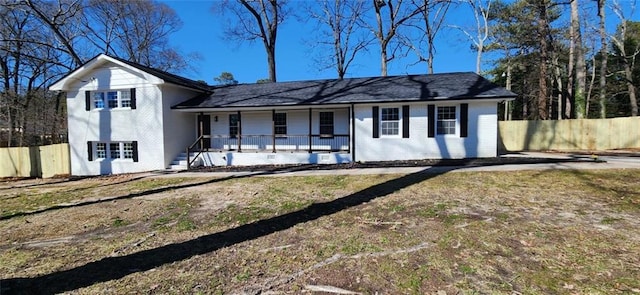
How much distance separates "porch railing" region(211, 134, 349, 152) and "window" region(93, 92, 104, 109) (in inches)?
224

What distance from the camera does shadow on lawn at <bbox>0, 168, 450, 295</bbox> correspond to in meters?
3.62

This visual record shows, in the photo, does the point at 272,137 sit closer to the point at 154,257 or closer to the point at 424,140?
the point at 424,140

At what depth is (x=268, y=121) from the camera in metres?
15.9

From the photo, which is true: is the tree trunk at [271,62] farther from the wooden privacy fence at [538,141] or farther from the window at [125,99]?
the wooden privacy fence at [538,141]

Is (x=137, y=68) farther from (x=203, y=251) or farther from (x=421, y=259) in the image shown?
(x=421, y=259)

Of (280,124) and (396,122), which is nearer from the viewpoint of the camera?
(396,122)

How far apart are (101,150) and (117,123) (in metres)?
1.83

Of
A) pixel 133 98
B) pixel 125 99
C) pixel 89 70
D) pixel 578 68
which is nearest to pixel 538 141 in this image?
pixel 578 68

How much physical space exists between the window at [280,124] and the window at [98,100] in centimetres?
879

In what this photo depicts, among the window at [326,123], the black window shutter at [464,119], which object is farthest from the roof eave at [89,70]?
the black window shutter at [464,119]

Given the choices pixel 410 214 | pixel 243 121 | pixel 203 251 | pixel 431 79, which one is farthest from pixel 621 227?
pixel 243 121

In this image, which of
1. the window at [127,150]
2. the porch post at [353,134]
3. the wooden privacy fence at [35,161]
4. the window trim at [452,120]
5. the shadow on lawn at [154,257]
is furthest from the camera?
the wooden privacy fence at [35,161]

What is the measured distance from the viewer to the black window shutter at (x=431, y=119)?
1302 centimetres

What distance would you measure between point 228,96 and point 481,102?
12283 mm
